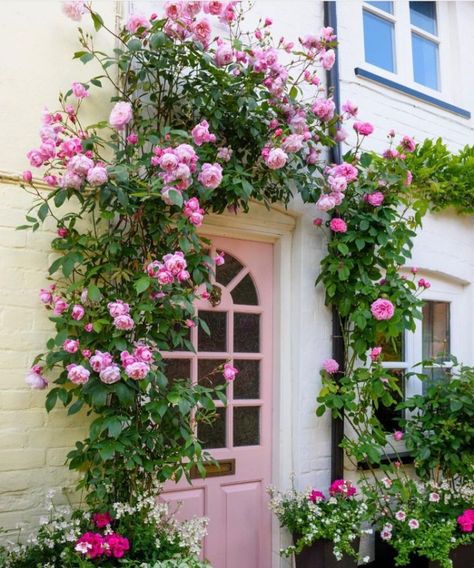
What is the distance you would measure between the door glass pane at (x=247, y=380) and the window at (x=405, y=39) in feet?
9.54

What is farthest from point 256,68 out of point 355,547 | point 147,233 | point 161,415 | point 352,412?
point 355,547

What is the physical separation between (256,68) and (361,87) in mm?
1612

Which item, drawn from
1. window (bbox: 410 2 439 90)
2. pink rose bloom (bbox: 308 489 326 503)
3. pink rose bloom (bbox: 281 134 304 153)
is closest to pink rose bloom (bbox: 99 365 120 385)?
pink rose bloom (bbox: 281 134 304 153)

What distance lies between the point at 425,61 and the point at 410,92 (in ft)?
2.92

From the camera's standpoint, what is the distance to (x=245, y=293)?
14.2 feet

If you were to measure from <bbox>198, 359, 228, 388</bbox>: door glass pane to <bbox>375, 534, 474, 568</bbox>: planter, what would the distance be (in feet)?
5.65

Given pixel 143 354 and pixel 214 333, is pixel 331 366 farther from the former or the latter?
pixel 143 354

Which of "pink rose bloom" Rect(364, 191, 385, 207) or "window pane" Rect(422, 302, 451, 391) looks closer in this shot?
"pink rose bloom" Rect(364, 191, 385, 207)

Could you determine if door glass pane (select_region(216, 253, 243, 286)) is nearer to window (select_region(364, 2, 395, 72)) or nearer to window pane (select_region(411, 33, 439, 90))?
window (select_region(364, 2, 395, 72))

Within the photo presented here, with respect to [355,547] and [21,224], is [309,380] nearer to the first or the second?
[355,547]

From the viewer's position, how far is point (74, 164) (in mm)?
2953

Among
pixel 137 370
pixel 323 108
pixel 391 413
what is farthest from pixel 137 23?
pixel 391 413

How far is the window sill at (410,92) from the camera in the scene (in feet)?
16.5

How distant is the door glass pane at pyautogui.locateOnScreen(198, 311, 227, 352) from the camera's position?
4.07 metres
